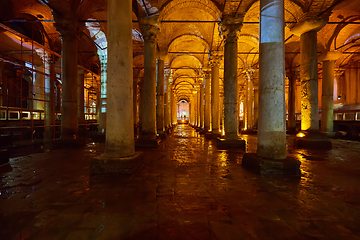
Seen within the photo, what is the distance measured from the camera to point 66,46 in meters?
9.27

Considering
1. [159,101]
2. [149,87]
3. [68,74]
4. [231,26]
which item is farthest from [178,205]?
[159,101]

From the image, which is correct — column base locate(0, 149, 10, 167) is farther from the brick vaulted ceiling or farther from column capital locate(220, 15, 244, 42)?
column capital locate(220, 15, 244, 42)

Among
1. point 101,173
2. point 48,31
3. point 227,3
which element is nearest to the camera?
point 101,173

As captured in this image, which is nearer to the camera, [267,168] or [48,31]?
[267,168]

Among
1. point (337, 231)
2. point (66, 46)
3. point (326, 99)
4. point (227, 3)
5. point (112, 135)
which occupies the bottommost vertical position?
point (337, 231)

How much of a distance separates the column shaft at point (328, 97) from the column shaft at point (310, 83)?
5048 mm

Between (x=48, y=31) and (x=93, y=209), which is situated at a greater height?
(x=48, y=31)

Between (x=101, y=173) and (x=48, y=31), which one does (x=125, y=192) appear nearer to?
(x=101, y=173)

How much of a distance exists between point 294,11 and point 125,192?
38.1 ft

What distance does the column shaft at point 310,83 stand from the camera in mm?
9312

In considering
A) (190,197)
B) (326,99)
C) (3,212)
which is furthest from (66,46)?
(326,99)

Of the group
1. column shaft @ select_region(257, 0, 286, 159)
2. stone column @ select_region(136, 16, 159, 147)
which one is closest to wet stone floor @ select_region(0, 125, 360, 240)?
column shaft @ select_region(257, 0, 286, 159)

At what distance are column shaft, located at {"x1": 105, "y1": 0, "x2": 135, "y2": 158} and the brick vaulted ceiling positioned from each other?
4.79 m

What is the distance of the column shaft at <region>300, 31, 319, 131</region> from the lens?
9.31 meters
